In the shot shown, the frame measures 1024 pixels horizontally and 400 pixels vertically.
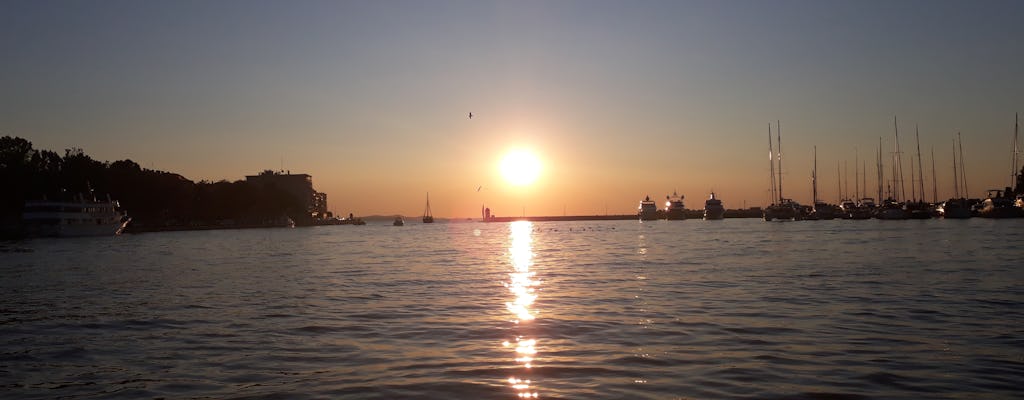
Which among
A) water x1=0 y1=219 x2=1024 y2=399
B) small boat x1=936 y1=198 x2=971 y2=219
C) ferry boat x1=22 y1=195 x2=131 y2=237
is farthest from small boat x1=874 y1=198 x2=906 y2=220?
ferry boat x1=22 y1=195 x2=131 y2=237

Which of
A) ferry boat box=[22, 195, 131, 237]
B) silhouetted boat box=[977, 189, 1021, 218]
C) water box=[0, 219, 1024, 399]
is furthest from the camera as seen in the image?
silhouetted boat box=[977, 189, 1021, 218]

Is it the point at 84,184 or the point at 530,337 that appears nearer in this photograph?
the point at 530,337

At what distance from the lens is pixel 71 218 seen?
134m

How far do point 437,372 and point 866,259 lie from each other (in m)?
36.9

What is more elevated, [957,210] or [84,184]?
[84,184]

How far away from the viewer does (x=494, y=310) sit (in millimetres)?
23266

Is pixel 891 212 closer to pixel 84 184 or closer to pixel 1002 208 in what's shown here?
pixel 1002 208

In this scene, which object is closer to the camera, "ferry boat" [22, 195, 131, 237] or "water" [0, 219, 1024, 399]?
"water" [0, 219, 1024, 399]

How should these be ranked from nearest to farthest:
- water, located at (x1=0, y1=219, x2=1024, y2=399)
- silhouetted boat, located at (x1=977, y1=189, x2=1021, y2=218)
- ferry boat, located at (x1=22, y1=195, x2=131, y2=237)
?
water, located at (x1=0, y1=219, x2=1024, y2=399) < ferry boat, located at (x1=22, y1=195, x2=131, y2=237) < silhouetted boat, located at (x1=977, y1=189, x2=1021, y2=218)

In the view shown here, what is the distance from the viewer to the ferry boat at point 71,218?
426 ft

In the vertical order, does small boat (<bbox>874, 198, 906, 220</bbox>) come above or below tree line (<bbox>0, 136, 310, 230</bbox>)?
below

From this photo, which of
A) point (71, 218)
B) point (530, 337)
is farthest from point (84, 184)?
point (530, 337)

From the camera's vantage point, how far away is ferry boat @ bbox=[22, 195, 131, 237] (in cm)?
12988

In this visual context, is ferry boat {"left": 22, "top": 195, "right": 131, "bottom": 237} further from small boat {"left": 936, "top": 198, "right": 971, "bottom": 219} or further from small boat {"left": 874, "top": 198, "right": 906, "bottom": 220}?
small boat {"left": 936, "top": 198, "right": 971, "bottom": 219}
